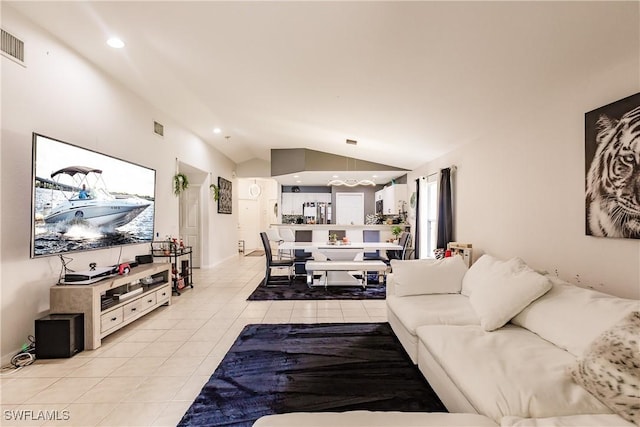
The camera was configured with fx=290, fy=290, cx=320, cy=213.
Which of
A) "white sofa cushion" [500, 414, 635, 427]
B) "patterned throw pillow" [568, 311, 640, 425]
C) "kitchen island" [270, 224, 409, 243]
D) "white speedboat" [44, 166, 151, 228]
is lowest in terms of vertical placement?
"white sofa cushion" [500, 414, 635, 427]

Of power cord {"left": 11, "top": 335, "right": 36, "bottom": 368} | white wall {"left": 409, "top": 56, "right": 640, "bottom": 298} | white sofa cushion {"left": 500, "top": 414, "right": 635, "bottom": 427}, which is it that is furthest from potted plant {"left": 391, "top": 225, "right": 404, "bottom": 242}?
power cord {"left": 11, "top": 335, "right": 36, "bottom": 368}

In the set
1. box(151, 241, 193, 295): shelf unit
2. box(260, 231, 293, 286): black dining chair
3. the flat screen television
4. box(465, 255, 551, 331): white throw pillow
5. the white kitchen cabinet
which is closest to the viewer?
box(465, 255, 551, 331): white throw pillow

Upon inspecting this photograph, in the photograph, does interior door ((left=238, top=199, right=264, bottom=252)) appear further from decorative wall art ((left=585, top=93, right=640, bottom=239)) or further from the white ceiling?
decorative wall art ((left=585, top=93, right=640, bottom=239))

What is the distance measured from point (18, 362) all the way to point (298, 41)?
3660mm

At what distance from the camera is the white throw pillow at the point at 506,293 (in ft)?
6.88

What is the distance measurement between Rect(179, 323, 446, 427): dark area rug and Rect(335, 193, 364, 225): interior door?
707 centimetres

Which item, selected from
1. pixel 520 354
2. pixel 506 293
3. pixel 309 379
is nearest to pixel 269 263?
pixel 309 379

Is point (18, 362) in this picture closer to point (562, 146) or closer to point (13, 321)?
point (13, 321)

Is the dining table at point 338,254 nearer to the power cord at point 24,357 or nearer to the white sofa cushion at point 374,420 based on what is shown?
the power cord at point 24,357

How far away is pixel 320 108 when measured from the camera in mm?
4293

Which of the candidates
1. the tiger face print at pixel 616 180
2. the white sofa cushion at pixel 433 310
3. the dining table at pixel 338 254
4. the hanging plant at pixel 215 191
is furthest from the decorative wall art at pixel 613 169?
the hanging plant at pixel 215 191

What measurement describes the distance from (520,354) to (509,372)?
26 centimetres

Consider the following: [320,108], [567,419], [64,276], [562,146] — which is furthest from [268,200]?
[567,419]

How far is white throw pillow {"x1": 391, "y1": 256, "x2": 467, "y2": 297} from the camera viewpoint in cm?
303
